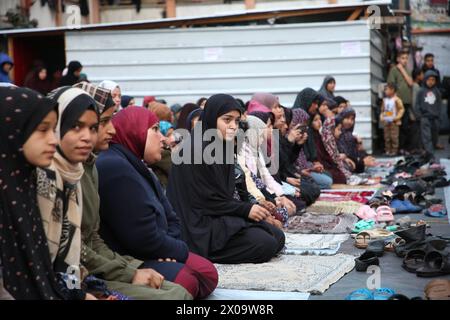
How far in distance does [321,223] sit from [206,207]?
5.67 feet

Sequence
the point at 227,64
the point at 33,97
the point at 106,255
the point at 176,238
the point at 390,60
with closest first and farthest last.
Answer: the point at 33,97 → the point at 106,255 → the point at 176,238 → the point at 227,64 → the point at 390,60

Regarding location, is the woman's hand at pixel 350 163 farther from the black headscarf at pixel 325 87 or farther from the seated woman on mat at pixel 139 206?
the seated woman on mat at pixel 139 206

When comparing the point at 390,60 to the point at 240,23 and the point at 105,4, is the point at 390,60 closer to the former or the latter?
the point at 240,23

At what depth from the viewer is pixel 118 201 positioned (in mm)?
3305

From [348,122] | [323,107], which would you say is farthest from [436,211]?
[348,122]

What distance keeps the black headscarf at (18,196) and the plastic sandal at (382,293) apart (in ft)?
5.41

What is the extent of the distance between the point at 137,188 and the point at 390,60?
1200 cm

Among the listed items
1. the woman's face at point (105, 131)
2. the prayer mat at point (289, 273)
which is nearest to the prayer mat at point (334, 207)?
the prayer mat at point (289, 273)

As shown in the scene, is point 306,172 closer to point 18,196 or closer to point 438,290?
point 438,290

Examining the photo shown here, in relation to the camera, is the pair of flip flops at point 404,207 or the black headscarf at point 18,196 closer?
the black headscarf at point 18,196

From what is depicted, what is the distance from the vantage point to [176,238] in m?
3.75

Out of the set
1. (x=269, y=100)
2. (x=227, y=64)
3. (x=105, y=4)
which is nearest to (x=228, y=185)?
(x=269, y=100)

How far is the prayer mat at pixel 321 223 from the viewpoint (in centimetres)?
576

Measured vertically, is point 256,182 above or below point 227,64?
below
